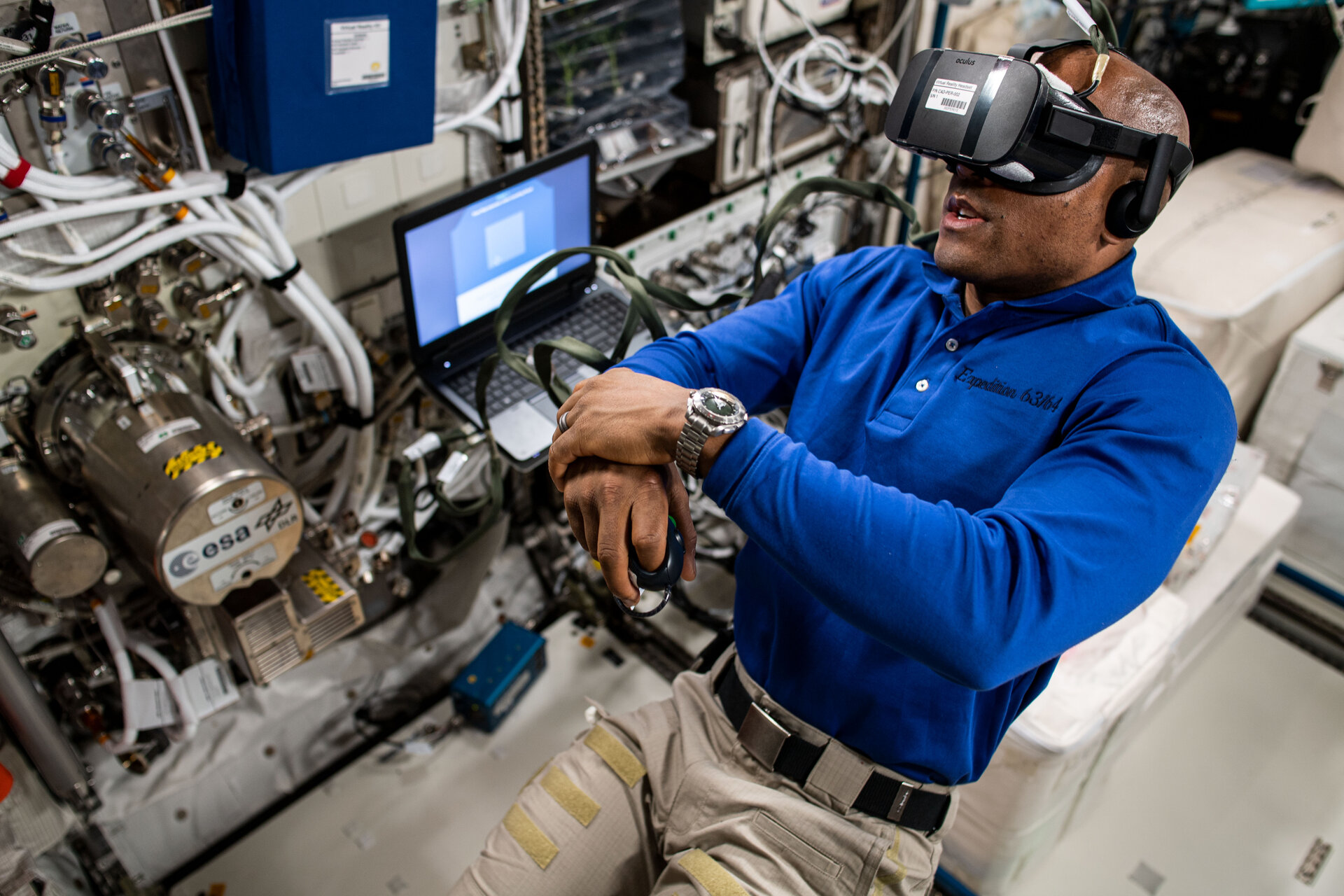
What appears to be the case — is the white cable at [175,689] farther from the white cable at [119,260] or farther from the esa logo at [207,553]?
the white cable at [119,260]

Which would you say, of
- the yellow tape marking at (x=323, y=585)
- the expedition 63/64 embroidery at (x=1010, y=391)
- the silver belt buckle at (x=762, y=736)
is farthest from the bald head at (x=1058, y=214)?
the yellow tape marking at (x=323, y=585)

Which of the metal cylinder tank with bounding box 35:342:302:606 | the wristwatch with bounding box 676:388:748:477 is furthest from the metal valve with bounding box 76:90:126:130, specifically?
the wristwatch with bounding box 676:388:748:477

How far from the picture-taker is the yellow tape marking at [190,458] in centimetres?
144

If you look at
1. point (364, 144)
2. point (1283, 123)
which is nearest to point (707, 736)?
point (364, 144)

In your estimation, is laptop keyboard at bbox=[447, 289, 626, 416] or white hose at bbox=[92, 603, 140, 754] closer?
white hose at bbox=[92, 603, 140, 754]

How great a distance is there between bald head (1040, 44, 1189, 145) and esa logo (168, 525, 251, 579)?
1397 millimetres

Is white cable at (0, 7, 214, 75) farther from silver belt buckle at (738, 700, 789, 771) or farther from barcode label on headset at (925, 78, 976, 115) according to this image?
silver belt buckle at (738, 700, 789, 771)

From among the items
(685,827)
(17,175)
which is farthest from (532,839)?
(17,175)

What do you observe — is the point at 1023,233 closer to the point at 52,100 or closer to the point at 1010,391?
the point at 1010,391

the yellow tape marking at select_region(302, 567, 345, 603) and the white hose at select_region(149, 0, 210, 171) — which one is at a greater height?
the white hose at select_region(149, 0, 210, 171)

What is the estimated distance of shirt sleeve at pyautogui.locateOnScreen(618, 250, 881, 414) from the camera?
1262 mm

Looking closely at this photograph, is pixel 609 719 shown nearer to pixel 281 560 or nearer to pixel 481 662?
pixel 281 560

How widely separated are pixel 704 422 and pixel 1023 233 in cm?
45

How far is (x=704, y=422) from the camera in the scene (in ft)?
3.13
